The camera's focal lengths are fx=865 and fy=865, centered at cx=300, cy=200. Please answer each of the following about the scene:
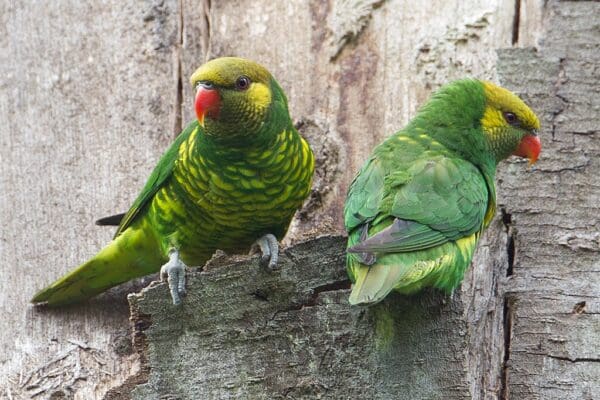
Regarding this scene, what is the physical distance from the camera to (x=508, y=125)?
9.49 feet

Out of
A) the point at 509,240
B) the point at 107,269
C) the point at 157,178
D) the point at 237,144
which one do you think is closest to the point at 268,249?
the point at 237,144

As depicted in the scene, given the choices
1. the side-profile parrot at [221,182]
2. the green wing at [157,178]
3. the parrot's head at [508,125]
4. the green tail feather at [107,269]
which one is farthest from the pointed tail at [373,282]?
the green tail feather at [107,269]

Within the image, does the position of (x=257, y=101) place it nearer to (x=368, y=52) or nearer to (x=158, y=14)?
(x=368, y=52)

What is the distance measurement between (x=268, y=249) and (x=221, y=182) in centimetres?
35

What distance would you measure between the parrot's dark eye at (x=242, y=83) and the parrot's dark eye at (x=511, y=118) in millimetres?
872

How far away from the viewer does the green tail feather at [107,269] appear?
3.06 m

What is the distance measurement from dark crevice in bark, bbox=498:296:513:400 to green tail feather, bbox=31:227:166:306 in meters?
1.23

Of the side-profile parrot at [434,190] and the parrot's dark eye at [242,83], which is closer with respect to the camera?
the side-profile parrot at [434,190]

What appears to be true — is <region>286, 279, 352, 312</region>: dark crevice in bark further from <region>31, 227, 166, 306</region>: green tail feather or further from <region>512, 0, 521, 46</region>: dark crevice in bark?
<region>512, 0, 521, 46</region>: dark crevice in bark

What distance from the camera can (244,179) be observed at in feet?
9.79

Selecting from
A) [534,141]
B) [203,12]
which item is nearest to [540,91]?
[534,141]

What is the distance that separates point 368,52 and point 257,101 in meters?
0.52

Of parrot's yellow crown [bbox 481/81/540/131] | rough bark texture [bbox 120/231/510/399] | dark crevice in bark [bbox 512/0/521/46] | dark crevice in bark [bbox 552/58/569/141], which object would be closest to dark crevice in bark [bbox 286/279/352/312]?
rough bark texture [bbox 120/231/510/399]

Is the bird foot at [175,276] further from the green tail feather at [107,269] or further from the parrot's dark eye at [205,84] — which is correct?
the parrot's dark eye at [205,84]
